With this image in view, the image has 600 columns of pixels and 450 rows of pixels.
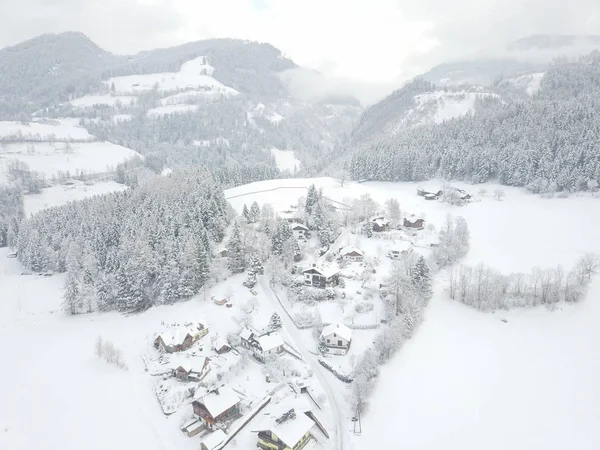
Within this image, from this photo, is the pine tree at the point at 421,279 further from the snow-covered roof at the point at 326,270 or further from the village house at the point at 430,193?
the village house at the point at 430,193

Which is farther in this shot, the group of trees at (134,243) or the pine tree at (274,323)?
the group of trees at (134,243)

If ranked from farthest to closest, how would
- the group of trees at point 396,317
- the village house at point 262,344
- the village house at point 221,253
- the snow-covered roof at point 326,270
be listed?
the village house at point 221,253 → the snow-covered roof at point 326,270 → the village house at point 262,344 → the group of trees at point 396,317

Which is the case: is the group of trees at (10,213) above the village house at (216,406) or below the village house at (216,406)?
above

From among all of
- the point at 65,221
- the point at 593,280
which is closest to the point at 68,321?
the point at 65,221

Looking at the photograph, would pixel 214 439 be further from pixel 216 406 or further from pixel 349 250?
pixel 349 250

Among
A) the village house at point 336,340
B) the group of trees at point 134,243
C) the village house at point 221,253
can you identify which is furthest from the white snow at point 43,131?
the village house at point 336,340

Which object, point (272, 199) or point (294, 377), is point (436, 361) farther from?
point (272, 199)
